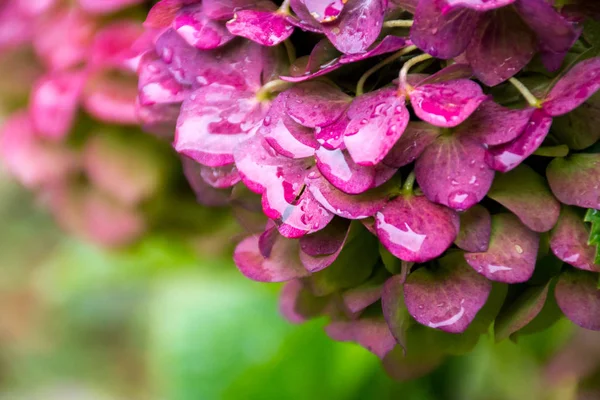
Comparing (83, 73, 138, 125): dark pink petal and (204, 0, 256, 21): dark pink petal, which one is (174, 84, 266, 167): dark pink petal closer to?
(204, 0, 256, 21): dark pink petal

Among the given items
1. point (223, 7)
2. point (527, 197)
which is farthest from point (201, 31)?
point (527, 197)

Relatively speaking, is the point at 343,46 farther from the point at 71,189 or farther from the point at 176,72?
the point at 71,189

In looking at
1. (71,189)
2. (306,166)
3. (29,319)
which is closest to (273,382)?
(71,189)

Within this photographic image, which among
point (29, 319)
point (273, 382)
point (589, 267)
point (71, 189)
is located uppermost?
point (589, 267)

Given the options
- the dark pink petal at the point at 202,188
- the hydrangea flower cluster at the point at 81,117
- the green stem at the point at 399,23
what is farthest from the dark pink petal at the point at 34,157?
the green stem at the point at 399,23

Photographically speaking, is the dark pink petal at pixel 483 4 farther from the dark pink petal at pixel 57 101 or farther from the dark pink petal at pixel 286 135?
the dark pink petal at pixel 57 101

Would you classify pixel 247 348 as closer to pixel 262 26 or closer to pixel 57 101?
pixel 57 101
